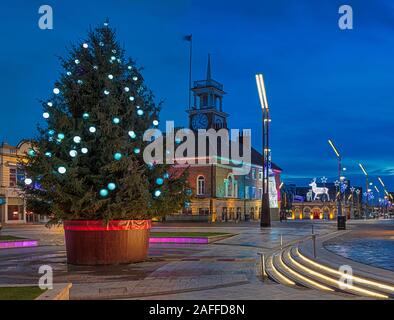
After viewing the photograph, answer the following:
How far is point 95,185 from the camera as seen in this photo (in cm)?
1869

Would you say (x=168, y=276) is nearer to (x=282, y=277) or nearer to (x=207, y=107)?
(x=282, y=277)

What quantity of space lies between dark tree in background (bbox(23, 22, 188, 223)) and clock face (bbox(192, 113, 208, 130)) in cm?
6646

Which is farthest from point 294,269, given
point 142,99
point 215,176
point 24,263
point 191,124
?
point 191,124

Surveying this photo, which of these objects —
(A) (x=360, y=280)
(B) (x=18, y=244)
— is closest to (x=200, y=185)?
(B) (x=18, y=244)

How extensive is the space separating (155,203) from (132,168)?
6.41 ft

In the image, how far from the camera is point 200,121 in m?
87.6

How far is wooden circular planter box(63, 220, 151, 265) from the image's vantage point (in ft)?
61.0

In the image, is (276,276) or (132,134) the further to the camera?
(132,134)

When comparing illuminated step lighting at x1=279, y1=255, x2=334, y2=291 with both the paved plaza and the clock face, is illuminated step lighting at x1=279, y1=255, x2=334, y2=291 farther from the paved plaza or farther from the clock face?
the clock face

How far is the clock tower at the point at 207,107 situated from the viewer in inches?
3396

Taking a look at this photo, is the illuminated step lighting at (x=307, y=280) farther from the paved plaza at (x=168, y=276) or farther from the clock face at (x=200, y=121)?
the clock face at (x=200, y=121)

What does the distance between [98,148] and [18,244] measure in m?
12.3

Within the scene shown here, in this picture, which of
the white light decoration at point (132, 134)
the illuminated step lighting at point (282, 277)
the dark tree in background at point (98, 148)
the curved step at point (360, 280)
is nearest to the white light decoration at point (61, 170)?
the dark tree in background at point (98, 148)

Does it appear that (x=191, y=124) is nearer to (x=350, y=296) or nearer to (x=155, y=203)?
(x=155, y=203)
